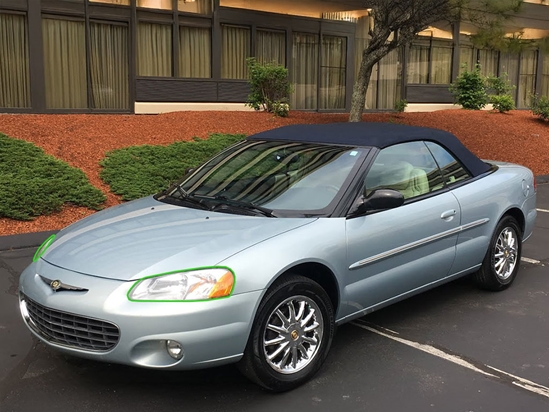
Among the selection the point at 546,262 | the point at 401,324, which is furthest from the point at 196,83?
the point at 401,324

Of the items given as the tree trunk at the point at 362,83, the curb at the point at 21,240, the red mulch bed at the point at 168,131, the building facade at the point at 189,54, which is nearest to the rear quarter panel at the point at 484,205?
the curb at the point at 21,240

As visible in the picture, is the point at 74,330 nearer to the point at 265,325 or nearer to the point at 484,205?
the point at 265,325

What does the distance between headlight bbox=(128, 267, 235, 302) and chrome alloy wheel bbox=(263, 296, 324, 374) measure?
1.30 ft

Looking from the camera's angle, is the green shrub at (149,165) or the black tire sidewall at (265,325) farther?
the green shrub at (149,165)

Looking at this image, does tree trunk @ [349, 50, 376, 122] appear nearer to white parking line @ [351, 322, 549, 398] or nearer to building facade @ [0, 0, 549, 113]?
building facade @ [0, 0, 549, 113]

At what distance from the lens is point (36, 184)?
8094mm

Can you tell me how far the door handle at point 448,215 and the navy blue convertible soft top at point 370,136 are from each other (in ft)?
2.15

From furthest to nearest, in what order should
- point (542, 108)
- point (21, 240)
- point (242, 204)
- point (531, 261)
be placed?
point (542, 108), point (21, 240), point (531, 261), point (242, 204)

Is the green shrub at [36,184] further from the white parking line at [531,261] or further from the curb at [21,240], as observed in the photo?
the white parking line at [531,261]

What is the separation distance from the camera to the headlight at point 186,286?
323 centimetres

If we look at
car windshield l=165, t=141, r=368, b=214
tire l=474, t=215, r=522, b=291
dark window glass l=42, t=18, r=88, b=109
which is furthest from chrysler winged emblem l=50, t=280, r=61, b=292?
dark window glass l=42, t=18, r=88, b=109

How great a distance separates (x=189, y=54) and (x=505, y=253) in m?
12.5

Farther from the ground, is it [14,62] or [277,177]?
[14,62]

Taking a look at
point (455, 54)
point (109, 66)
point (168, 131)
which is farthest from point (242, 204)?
point (455, 54)
